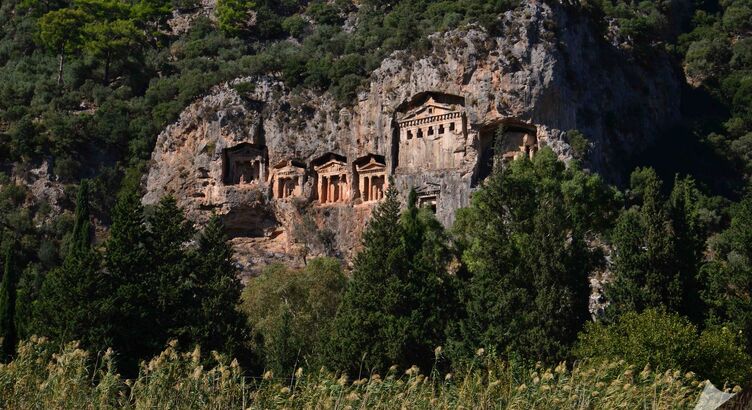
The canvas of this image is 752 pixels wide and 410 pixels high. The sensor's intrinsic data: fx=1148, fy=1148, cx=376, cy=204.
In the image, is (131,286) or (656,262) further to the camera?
(656,262)

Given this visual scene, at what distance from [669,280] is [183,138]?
3362cm

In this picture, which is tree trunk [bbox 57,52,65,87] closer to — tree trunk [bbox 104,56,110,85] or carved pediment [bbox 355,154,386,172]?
tree trunk [bbox 104,56,110,85]

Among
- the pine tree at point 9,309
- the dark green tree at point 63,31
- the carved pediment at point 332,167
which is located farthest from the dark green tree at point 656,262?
the dark green tree at point 63,31

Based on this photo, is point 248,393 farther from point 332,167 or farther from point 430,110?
point 332,167

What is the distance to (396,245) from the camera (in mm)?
35938

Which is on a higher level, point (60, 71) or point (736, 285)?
point (60, 71)

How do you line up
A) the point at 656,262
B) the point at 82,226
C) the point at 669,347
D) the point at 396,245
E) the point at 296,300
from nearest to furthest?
the point at 669,347, the point at 656,262, the point at 396,245, the point at 296,300, the point at 82,226

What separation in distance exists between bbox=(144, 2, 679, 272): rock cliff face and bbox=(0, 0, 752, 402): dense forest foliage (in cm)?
148

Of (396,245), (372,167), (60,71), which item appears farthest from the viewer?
(60,71)

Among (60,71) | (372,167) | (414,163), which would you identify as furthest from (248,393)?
(60,71)

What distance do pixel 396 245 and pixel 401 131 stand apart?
801 inches

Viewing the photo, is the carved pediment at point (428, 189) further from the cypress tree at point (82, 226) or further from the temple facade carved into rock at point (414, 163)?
the cypress tree at point (82, 226)

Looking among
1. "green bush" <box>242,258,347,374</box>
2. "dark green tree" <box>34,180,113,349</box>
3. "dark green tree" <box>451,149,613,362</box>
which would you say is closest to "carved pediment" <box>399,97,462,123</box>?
"green bush" <box>242,258,347,374</box>

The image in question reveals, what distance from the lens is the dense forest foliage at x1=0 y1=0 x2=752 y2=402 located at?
32.2m
